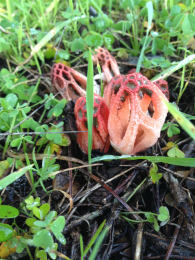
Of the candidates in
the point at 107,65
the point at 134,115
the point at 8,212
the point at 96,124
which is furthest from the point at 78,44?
the point at 8,212

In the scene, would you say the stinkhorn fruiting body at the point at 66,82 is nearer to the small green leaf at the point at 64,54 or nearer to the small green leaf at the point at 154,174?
the small green leaf at the point at 64,54

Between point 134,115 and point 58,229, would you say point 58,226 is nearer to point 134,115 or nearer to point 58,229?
point 58,229

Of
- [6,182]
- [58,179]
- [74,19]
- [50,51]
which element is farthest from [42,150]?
[74,19]

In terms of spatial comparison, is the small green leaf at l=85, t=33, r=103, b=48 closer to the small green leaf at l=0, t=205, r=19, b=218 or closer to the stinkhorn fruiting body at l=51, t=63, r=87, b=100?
the stinkhorn fruiting body at l=51, t=63, r=87, b=100

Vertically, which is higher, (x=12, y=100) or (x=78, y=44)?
(x=78, y=44)

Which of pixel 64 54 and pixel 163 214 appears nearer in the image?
pixel 163 214

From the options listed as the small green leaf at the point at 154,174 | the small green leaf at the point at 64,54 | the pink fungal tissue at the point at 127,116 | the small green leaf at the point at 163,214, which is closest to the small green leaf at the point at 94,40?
the small green leaf at the point at 64,54
